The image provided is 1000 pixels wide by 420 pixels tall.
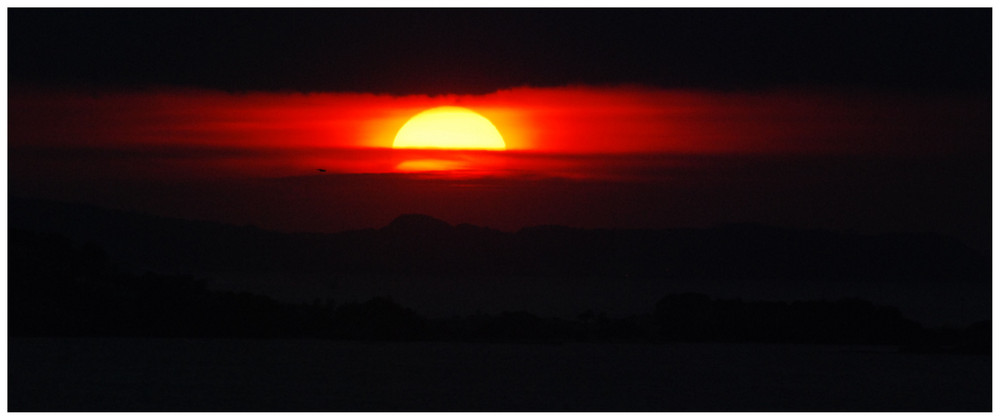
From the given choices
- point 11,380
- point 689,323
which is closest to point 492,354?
point 689,323

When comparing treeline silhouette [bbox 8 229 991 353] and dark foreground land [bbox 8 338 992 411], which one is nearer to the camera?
dark foreground land [bbox 8 338 992 411]

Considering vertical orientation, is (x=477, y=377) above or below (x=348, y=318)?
below

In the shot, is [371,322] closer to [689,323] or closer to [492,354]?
[492,354]

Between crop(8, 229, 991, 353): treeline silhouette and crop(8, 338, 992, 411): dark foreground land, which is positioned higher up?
crop(8, 229, 991, 353): treeline silhouette

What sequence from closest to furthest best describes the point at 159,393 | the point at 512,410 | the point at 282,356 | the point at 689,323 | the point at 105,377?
1. the point at 512,410
2. the point at 159,393
3. the point at 105,377
4. the point at 282,356
5. the point at 689,323

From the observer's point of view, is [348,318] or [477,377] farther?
[348,318]
